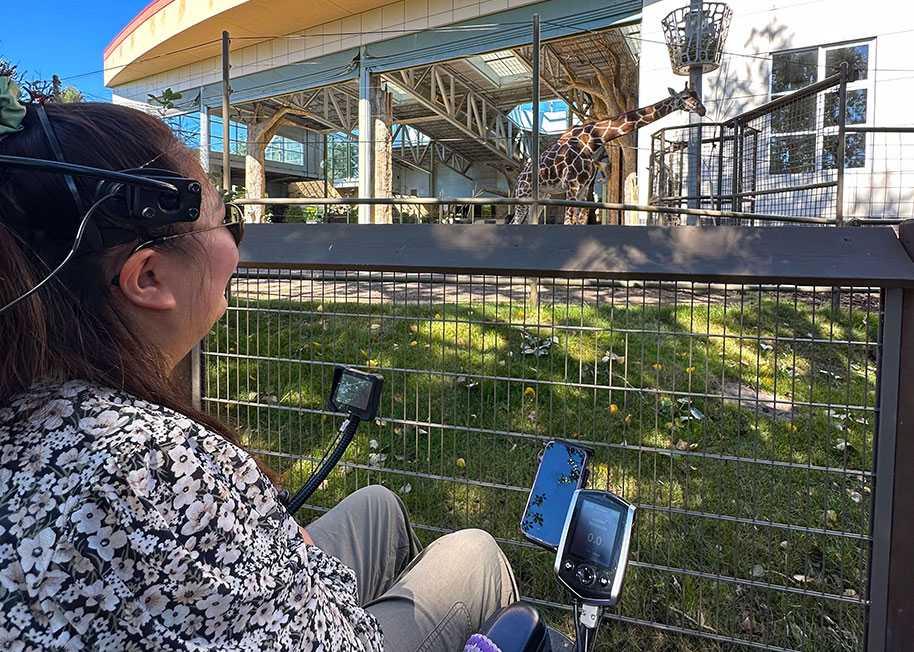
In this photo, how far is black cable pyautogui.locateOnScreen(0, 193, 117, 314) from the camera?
755 millimetres

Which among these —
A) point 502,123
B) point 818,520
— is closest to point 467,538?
point 818,520

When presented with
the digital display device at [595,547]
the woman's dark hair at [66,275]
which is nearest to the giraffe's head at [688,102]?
the digital display device at [595,547]

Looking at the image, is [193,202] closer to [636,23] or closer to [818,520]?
[818,520]

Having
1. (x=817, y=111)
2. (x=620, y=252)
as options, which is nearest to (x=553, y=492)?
(x=620, y=252)

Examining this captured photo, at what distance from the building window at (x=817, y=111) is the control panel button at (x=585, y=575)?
6.16 m

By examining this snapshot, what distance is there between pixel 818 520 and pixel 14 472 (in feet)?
8.85

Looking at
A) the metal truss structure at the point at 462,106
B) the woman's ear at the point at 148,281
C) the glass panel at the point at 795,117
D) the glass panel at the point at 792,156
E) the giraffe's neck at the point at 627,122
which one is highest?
the metal truss structure at the point at 462,106

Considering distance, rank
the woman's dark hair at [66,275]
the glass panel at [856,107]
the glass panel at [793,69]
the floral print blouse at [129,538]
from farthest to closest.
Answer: the glass panel at [793,69] → the glass panel at [856,107] → the woman's dark hair at [66,275] → the floral print blouse at [129,538]

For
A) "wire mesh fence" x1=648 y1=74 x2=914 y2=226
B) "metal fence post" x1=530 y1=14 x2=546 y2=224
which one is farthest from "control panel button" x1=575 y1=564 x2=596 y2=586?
"wire mesh fence" x1=648 y1=74 x2=914 y2=226

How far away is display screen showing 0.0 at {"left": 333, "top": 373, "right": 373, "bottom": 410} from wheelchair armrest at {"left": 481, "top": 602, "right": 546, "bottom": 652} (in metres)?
0.68

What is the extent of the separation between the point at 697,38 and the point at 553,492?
244 inches

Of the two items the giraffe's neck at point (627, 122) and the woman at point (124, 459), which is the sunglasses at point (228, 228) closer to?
the woman at point (124, 459)

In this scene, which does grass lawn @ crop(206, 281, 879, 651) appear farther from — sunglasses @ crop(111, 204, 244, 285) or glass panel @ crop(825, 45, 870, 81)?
glass panel @ crop(825, 45, 870, 81)

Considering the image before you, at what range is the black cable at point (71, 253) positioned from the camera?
2.48 ft
